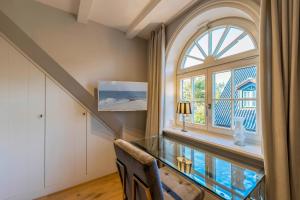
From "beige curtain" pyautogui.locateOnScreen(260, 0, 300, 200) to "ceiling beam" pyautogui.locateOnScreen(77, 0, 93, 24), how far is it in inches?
73.8

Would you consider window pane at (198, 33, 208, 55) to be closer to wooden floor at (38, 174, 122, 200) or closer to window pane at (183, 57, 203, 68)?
window pane at (183, 57, 203, 68)

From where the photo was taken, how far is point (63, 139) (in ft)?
7.38

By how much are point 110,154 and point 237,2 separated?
2667 mm

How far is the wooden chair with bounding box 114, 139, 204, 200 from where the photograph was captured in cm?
95

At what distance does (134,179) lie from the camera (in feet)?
3.54

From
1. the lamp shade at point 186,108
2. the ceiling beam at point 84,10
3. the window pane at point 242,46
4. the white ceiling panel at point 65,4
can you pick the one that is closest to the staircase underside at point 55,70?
the white ceiling panel at point 65,4

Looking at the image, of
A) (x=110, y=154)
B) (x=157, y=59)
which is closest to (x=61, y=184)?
(x=110, y=154)

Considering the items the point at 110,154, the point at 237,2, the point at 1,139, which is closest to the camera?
the point at 237,2

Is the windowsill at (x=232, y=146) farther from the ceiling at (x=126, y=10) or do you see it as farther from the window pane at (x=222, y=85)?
the ceiling at (x=126, y=10)

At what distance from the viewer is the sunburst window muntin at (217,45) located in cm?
173

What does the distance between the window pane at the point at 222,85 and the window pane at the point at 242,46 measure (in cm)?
25

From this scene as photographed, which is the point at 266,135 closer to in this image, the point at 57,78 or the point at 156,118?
the point at 156,118

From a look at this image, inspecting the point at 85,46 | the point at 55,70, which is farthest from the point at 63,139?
the point at 85,46

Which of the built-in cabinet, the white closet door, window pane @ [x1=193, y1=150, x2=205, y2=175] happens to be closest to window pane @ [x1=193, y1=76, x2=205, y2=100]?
window pane @ [x1=193, y1=150, x2=205, y2=175]
